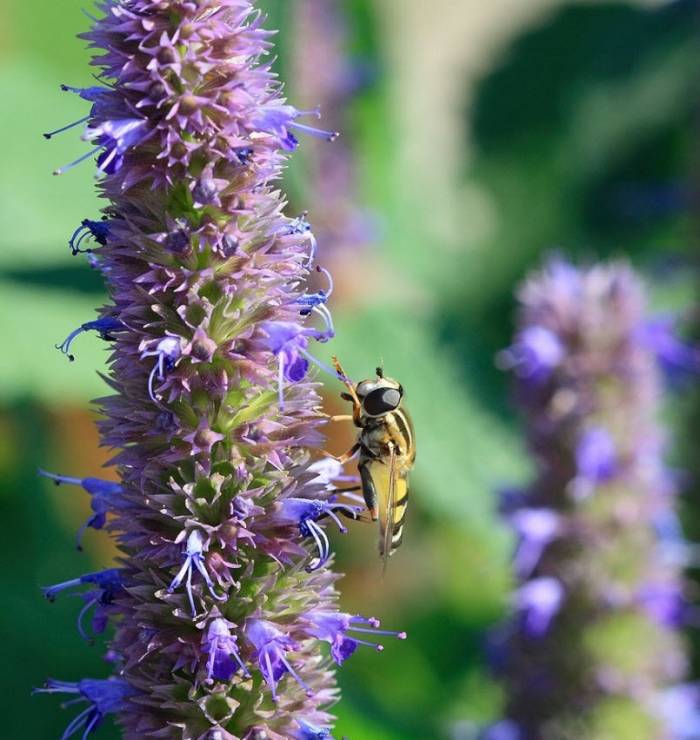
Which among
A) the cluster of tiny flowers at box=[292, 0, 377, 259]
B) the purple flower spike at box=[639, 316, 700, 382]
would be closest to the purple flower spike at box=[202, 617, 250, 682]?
the purple flower spike at box=[639, 316, 700, 382]

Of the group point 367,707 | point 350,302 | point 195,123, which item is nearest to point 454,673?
point 367,707

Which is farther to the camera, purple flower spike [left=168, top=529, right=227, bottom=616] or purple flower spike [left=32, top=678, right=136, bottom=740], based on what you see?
purple flower spike [left=32, top=678, right=136, bottom=740]

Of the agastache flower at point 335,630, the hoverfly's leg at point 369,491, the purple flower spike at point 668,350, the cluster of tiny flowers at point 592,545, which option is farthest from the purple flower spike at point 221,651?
the purple flower spike at point 668,350

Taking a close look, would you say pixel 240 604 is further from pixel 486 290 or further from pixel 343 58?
pixel 486 290

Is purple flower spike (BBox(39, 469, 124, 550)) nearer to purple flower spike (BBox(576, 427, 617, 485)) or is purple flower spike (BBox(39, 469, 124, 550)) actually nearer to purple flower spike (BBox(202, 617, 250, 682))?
purple flower spike (BBox(202, 617, 250, 682))

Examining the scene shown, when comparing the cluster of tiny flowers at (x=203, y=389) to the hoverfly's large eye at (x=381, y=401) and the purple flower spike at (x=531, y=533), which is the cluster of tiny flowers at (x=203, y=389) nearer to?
the hoverfly's large eye at (x=381, y=401)

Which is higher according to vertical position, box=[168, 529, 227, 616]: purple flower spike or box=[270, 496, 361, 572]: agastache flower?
box=[270, 496, 361, 572]: agastache flower

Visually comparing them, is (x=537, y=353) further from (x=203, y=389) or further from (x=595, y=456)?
(x=203, y=389)

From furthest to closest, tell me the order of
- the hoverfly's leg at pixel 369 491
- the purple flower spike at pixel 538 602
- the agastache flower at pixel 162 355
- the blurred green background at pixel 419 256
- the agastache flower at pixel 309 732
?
the blurred green background at pixel 419 256
the purple flower spike at pixel 538 602
the hoverfly's leg at pixel 369 491
the agastache flower at pixel 309 732
the agastache flower at pixel 162 355
